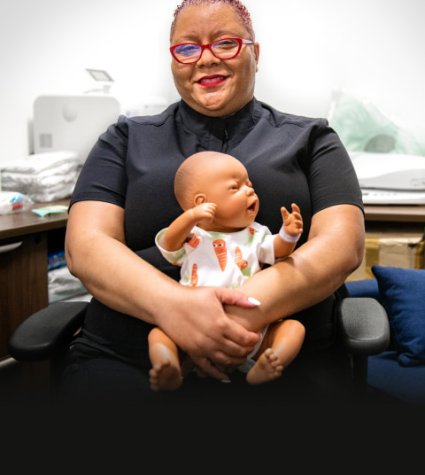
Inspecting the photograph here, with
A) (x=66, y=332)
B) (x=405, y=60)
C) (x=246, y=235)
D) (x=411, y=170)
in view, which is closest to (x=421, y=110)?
(x=405, y=60)

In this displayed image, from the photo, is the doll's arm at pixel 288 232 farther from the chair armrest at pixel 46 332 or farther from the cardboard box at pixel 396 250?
the cardboard box at pixel 396 250

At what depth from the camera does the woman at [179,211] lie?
112cm

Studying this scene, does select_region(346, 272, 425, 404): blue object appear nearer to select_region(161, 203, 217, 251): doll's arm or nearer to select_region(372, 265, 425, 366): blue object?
select_region(372, 265, 425, 366): blue object

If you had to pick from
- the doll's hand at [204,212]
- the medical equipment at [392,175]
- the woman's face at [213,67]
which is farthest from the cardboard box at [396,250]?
the doll's hand at [204,212]

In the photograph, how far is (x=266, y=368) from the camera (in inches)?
41.3

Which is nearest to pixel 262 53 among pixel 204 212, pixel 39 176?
pixel 39 176

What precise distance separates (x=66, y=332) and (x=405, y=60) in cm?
207

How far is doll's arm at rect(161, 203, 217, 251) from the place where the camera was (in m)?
1.05

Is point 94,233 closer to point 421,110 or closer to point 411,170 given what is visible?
point 411,170

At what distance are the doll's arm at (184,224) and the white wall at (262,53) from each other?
4.97 feet

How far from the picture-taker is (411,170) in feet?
7.34

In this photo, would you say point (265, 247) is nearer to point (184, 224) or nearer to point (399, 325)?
point (184, 224)

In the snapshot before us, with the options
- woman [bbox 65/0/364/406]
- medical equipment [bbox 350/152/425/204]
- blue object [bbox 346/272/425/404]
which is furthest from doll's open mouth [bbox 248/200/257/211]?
medical equipment [bbox 350/152/425/204]

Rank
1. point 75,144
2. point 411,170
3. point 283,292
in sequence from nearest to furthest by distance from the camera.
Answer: point 283,292
point 411,170
point 75,144
